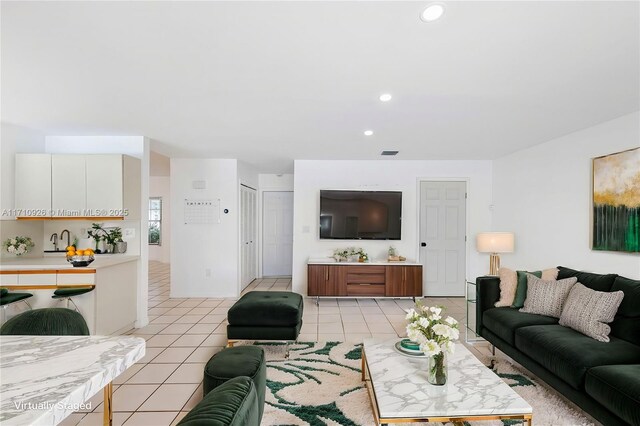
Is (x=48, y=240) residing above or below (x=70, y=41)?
below

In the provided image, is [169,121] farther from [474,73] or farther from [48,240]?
[474,73]

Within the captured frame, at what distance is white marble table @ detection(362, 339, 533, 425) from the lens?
168 cm

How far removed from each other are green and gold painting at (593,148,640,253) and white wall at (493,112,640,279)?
10 centimetres

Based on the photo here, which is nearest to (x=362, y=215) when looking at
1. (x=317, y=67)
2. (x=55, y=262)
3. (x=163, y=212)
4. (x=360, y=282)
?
(x=360, y=282)

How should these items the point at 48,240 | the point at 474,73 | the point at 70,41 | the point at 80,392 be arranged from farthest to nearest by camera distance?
the point at 48,240 → the point at 474,73 → the point at 70,41 → the point at 80,392

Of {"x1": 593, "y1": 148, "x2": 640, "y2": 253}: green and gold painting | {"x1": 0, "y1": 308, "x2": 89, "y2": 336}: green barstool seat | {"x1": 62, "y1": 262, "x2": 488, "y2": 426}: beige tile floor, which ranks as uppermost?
{"x1": 593, "y1": 148, "x2": 640, "y2": 253}: green and gold painting

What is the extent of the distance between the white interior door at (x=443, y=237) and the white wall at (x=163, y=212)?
721 cm

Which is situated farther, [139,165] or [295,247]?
[295,247]

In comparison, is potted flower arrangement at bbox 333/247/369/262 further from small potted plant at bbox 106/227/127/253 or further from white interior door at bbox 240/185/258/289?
small potted plant at bbox 106/227/127/253

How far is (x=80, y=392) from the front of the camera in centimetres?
96

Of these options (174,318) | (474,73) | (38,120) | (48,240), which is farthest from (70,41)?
(174,318)

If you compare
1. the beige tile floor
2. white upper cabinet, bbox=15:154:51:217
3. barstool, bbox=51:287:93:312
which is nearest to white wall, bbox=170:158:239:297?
the beige tile floor

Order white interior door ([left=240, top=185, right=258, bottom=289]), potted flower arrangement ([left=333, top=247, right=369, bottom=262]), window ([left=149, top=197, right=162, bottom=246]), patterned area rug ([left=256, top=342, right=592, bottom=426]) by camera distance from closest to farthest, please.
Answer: patterned area rug ([left=256, top=342, right=592, bottom=426]) → potted flower arrangement ([left=333, top=247, right=369, bottom=262]) → white interior door ([left=240, top=185, right=258, bottom=289]) → window ([left=149, top=197, right=162, bottom=246])

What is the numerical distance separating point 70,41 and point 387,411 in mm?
2824
